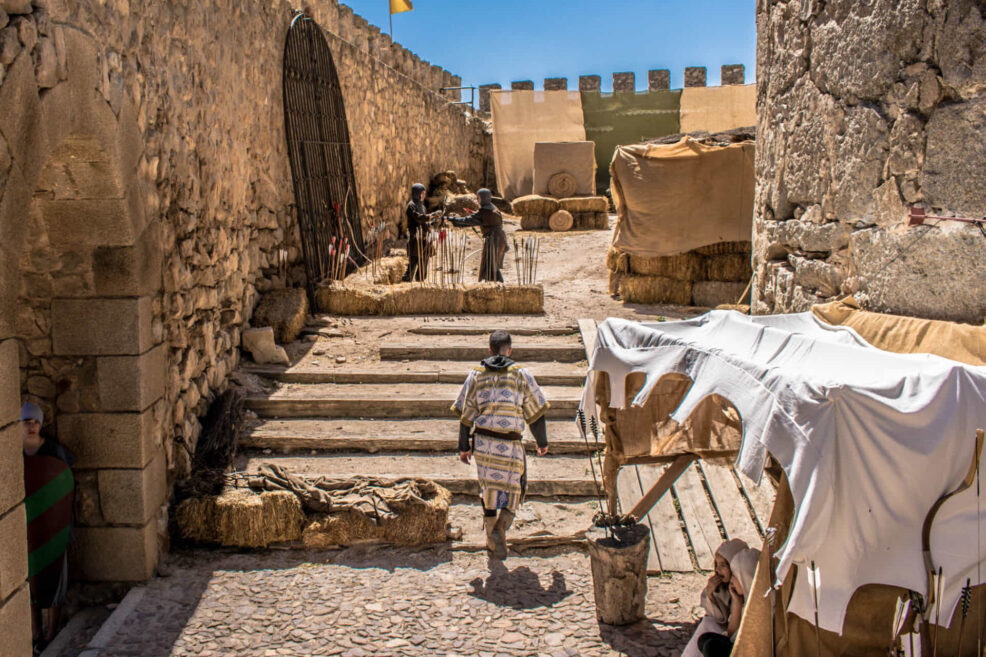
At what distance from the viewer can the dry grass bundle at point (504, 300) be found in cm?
924

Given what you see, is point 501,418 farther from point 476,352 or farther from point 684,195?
point 684,195

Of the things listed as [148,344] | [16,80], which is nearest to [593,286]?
[148,344]

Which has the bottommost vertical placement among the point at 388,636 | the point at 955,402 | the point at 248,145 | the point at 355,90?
the point at 388,636

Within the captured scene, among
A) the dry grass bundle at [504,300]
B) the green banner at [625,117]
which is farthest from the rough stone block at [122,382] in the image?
the green banner at [625,117]

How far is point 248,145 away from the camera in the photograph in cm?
796

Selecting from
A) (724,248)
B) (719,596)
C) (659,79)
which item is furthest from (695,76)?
(719,596)

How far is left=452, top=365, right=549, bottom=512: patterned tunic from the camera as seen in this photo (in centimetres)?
512

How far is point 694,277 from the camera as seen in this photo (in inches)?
405

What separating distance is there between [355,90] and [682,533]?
917 centimetres

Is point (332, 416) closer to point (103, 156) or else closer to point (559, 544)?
point (559, 544)

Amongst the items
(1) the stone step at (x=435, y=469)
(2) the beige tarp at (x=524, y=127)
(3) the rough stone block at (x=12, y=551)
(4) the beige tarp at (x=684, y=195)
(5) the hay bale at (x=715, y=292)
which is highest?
(2) the beige tarp at (x=524, y=127)

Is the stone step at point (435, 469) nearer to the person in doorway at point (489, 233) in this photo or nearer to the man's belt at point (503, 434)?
the man's belt at point (503, 434)

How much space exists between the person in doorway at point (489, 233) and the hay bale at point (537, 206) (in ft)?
20.4

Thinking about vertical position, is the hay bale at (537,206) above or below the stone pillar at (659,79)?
below
